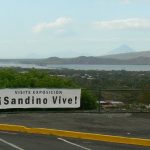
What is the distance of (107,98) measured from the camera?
77.0ft

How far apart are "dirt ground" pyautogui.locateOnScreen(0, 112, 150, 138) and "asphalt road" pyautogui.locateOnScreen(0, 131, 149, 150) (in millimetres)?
1588

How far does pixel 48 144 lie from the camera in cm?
1303

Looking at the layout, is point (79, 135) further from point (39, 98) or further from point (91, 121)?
point (39, 98)

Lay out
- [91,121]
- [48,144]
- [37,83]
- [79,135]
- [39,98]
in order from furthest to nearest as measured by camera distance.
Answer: [37,83], [39,98], [91,121], [79,135], [48,144]

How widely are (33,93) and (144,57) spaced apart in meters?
154

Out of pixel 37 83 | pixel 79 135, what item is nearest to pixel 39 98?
pixel 37 83

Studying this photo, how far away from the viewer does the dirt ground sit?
15.8m

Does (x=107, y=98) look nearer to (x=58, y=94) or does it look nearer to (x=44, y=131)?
(x=58, y=94)

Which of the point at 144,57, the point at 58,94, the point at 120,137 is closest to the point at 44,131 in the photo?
the point at 120,137

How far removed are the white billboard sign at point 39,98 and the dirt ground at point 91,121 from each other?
49cm

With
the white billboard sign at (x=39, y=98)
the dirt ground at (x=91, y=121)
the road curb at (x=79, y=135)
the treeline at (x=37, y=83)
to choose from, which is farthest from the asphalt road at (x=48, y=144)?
the treeline at (x=37, y=83)

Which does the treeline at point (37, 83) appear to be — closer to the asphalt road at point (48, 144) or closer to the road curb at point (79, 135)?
the road curb at point (79, 135)

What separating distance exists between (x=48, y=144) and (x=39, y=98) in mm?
6606

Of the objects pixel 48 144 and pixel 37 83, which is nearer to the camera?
pixel 48 144
